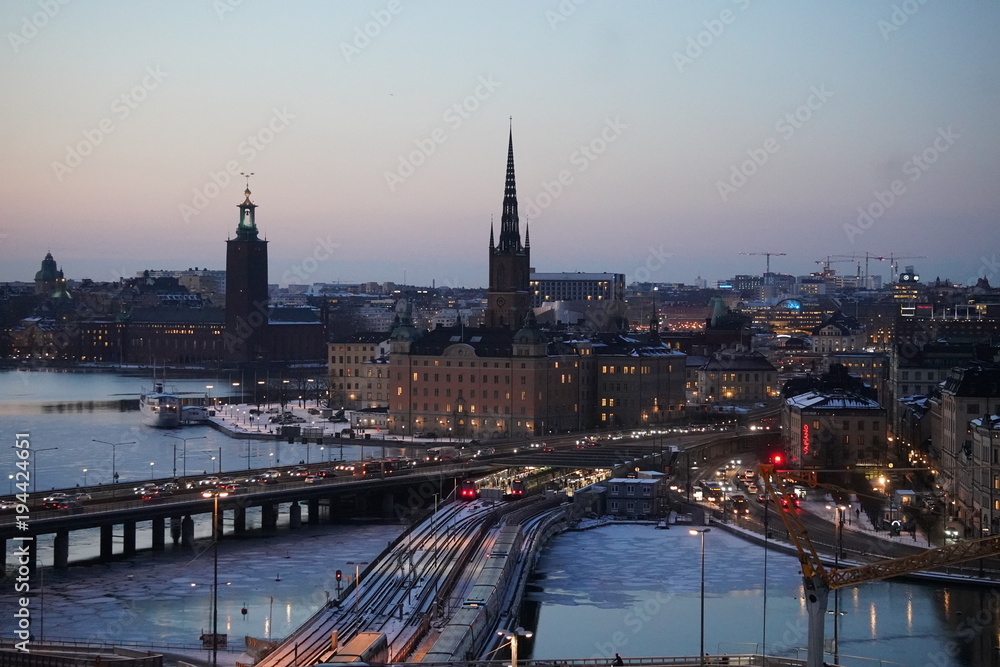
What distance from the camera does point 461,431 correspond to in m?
52.7

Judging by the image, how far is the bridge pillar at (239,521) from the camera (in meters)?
34.8

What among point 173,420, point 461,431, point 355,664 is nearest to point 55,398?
point 173,420

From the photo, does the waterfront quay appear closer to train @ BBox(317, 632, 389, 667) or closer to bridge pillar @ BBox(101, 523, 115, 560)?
bridge pillar @ BBox(101, 523, 115, 560)

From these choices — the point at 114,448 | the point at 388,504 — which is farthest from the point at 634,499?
the point at 114,448

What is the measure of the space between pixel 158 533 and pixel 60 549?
11.0 feet

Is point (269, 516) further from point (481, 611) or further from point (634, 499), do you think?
point (481, 611)

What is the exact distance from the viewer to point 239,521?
35125 millimetres

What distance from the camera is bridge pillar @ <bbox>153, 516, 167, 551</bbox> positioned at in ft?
106

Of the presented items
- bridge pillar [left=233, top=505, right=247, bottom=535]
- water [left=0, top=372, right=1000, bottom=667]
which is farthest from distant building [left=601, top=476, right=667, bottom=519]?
bridge pillar [left=233, top=505, right=247, bottom=535]

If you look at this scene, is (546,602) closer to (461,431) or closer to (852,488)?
(852,488)

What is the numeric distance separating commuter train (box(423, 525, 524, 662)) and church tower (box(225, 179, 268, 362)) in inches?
2759

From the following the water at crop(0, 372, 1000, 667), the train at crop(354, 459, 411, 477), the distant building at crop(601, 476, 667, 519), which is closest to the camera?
the water at crop(0, 372, 1000, 667)

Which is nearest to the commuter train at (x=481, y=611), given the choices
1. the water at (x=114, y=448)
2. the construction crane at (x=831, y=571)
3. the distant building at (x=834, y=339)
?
the construction crane at (x=831, y=571)

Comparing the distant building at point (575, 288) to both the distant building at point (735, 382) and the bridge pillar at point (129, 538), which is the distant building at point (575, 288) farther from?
the bridge pillar at point (129, 538)
